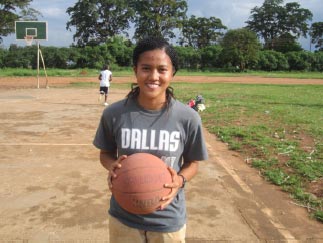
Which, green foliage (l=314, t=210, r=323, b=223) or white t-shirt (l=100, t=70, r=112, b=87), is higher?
white t-shirt (l=100, t=70, r=112, b=87)

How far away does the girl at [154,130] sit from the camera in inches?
87.0

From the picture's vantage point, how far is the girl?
221 cm

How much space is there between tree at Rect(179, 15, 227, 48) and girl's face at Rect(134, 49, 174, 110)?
206ft

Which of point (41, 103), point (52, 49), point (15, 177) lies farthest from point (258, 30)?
point (15, 177)

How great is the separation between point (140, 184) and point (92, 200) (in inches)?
104

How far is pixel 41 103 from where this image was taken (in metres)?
14.1

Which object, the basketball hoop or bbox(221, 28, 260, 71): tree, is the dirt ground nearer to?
the basketball hoop

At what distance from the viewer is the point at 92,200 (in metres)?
4.60

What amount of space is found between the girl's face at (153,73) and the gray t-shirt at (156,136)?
0.36 ft

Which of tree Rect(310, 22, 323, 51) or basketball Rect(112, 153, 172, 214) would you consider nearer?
basketball Rect(112, 153, 172, 214)

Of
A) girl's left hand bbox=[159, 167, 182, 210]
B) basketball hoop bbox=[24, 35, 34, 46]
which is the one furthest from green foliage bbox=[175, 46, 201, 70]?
girl's left hand bbox=[159, 167, 182, 210]

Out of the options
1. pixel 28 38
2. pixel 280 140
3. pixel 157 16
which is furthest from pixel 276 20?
pixel 280 140

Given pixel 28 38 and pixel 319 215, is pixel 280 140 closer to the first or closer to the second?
pixel 319 215

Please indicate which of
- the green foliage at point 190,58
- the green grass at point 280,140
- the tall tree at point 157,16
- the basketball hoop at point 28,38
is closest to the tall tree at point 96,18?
the tall tree at point 157,16
